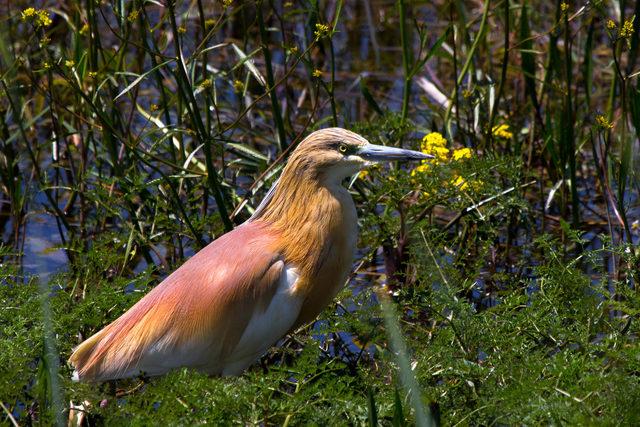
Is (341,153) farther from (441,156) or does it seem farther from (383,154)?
(441,156)

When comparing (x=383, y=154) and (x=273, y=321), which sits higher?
(x=383, y=154)

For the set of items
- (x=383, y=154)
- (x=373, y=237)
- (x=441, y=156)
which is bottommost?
(x=373, y=237)

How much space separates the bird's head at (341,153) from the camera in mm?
3789

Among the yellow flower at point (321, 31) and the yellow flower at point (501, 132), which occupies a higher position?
the yellow flower at point (321, 31)

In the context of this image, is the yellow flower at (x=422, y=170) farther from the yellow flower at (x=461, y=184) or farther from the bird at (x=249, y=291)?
the bird at (x=249, y=291)

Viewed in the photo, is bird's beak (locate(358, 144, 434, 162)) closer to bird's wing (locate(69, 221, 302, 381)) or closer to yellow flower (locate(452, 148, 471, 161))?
bird's wing (locate(69, 221, 302, 381))

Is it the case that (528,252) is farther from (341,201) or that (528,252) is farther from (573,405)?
(573,405)

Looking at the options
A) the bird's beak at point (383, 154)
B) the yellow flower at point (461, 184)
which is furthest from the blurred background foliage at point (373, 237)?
the bird's beak at point (383, 154)

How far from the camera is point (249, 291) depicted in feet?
12.4

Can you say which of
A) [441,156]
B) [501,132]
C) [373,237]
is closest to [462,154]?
[441,156]

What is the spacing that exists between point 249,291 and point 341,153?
1.77 feet

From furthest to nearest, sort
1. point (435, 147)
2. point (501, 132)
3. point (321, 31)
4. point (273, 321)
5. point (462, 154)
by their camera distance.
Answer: point (501, 132)
point (435, 147)
point (462, 154)
point (321, 31)
point (273, 321)

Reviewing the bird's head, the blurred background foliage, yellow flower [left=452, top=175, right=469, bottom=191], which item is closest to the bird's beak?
the bird's head

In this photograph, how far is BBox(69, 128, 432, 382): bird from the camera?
3.76 m
